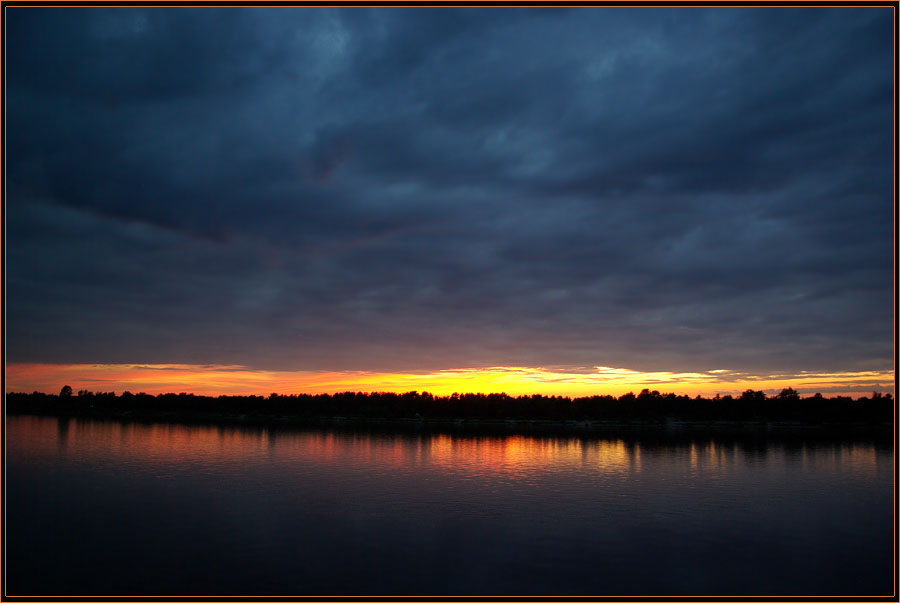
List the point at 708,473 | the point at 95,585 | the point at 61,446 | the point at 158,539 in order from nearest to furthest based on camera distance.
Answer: the point at 95,585 → the point at 158,539 → the point at 708,473 → the point at 61,446

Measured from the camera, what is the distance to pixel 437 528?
132ft

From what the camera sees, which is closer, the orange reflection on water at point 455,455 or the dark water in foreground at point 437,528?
the dark water in foreground at point 437,528

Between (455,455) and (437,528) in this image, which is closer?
(437,528)

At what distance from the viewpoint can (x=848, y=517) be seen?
48750 mm

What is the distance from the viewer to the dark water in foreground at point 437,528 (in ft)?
96.5

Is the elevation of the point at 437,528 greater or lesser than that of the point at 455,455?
greater

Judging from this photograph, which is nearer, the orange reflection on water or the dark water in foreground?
the dark water in foreground

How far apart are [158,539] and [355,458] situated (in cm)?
5478

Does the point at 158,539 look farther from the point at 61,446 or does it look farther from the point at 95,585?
the point at 61,446

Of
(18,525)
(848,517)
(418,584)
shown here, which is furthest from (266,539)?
(848,517)

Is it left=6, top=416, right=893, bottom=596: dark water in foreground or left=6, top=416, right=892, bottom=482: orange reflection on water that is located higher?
left=6, top=416, right=893, bottom=596: dark water in foreground

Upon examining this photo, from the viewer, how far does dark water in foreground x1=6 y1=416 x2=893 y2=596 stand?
2941 centimetres

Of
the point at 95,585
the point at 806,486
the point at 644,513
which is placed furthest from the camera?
the point at 806,486

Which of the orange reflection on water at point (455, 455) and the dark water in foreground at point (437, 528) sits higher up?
the dark water in foreground at point (437, 528)
